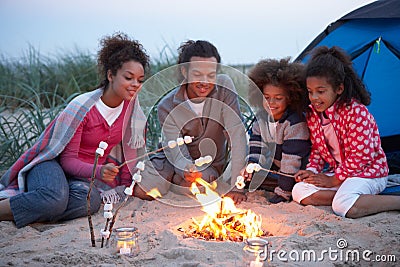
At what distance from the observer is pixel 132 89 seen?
9.43ft

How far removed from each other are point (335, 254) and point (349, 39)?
1870mm

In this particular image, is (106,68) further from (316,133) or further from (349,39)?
(349,39)

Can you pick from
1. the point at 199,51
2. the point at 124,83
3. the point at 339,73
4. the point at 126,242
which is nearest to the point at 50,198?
the point at 126,242

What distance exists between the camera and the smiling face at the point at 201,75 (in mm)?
2857

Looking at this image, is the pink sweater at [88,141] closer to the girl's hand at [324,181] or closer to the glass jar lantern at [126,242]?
the glass jar lantern at [126,242]

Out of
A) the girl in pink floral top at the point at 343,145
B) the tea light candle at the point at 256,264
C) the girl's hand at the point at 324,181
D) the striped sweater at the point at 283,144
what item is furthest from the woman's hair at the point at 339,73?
the tea light candle at the point at 256,264

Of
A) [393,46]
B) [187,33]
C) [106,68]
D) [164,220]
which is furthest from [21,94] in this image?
[393,46]

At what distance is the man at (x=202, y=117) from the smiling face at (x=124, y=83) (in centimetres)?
27

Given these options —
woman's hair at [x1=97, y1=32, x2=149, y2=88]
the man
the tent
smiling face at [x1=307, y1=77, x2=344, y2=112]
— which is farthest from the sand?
the tent

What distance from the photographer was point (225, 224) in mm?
2463

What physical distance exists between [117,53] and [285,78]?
981 millimetres

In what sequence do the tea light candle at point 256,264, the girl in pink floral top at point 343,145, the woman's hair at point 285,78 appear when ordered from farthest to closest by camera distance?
1. the woman's hair at point 285,78
2. the girl in pink floral top at point 343,145
3. the tea light candle at point 256,264

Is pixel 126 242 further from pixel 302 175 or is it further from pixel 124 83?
pixel 302 175

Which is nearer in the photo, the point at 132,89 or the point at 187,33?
the point at 132,89
